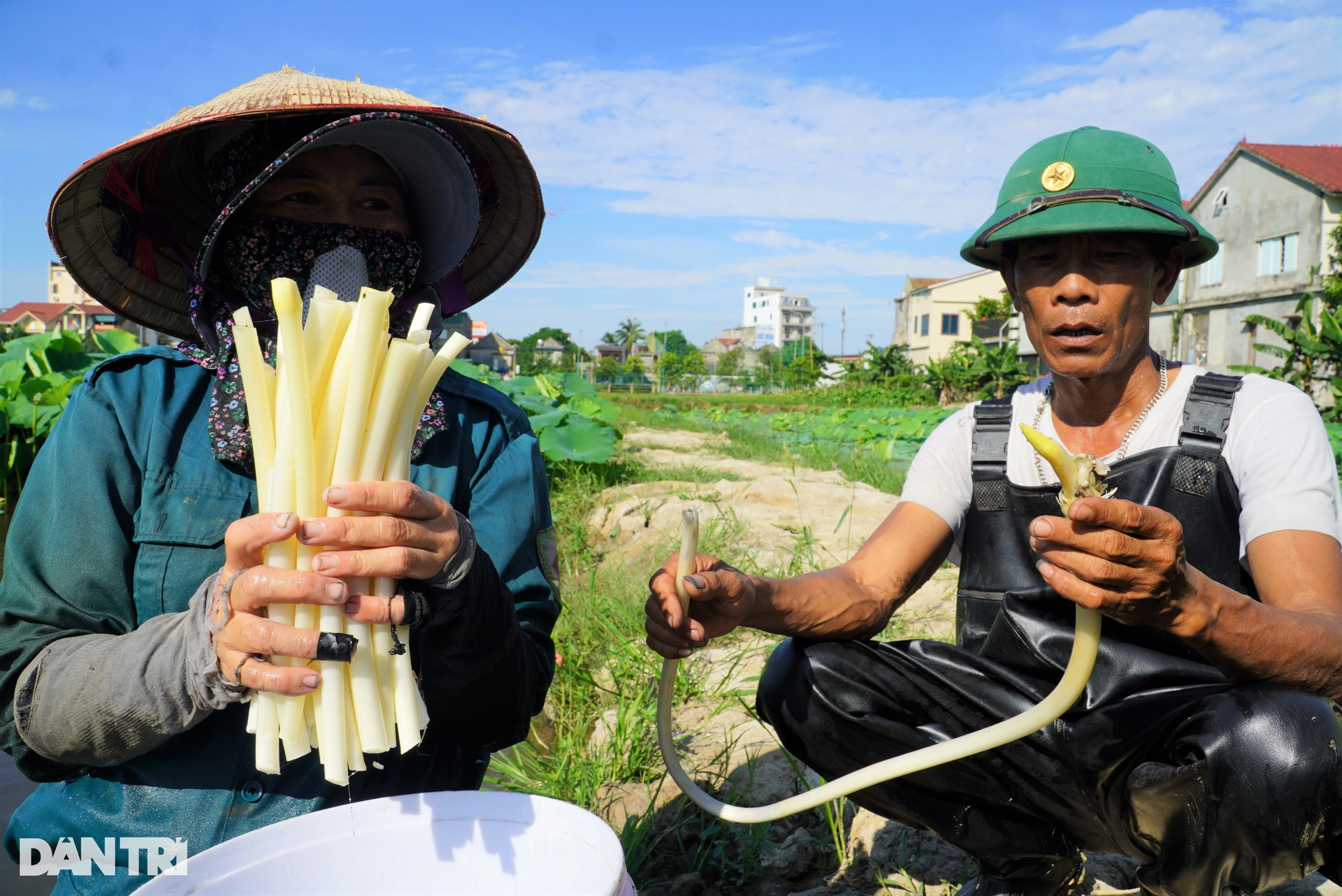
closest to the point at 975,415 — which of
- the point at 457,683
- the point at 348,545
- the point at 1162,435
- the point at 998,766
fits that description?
the point at 1162,435

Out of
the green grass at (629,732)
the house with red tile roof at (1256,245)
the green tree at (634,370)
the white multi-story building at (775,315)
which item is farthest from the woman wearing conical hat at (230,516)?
the white multi-story building at (775,315)

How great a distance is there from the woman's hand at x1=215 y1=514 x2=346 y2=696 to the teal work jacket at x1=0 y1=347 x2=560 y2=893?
0.81 feet

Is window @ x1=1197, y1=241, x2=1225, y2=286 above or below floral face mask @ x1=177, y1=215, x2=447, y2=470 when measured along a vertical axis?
above

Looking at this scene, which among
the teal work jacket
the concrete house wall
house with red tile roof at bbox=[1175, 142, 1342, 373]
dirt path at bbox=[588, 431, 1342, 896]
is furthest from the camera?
the concrete house wall

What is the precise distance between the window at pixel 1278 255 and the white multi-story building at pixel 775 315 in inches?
2854

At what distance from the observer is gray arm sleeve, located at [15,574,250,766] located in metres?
1.26

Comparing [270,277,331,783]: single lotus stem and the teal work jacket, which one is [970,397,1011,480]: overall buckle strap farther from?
[270,277,331,783]: single lotus stem

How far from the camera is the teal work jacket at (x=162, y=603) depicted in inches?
56.7

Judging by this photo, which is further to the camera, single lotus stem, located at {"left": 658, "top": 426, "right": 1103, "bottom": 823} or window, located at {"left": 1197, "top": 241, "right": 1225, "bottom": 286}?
window, located at {"left": 1197, "top": 241, "right": 1225, "bottom": 286}

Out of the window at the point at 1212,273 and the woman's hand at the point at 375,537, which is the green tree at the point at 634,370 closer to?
the window at the point at 1212,273

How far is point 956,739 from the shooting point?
5.08ft

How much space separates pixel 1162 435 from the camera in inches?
78.3

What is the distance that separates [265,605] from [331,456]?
23 cm

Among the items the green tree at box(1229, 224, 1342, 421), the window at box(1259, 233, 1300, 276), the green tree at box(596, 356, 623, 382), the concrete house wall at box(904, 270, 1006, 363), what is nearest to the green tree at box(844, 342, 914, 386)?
the concrete house wall at box(904, 270, 1006, 363)
